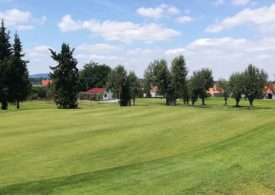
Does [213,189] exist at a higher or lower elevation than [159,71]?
lower

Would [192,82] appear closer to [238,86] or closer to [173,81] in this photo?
[173,81]

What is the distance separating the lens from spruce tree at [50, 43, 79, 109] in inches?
2975

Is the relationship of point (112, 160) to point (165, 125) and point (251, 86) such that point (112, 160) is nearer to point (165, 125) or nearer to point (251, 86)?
point (165, 125)

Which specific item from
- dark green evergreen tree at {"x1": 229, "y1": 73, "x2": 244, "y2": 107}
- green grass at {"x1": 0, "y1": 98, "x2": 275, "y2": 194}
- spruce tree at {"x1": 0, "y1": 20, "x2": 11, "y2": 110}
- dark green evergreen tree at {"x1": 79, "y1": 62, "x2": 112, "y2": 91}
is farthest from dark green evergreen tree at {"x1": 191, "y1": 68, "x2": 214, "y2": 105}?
green grass at {"x1": 0, "y1": 98, "x2": 275, "y2": 194}

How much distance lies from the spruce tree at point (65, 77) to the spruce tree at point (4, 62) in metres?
8.56

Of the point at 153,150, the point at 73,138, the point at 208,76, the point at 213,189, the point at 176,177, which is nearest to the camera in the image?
the point at 213,189

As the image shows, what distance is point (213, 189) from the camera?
1007 centimetres

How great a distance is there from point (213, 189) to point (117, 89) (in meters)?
76.1

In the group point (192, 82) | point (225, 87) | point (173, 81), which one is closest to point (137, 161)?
point (173, 81)

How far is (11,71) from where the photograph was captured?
3027 inches

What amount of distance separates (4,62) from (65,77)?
11.2 meters

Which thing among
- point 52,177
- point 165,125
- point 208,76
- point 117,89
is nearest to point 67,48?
point 117,89

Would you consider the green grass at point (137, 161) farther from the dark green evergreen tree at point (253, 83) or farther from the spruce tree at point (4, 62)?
the dark green evergreen tree at point (253, 83)

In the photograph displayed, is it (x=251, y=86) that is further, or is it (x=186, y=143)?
(x=251, y=86)
